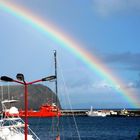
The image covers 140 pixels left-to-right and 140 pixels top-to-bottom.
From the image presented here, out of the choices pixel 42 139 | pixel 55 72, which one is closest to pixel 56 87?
pixel 55 72

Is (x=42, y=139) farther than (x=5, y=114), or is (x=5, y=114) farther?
(x=42, y=139)

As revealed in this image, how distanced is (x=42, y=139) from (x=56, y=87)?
165ft

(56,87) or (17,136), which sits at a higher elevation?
(56,87)

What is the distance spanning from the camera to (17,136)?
7400cm

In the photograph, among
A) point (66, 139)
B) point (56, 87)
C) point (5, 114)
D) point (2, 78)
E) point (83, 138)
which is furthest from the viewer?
point (83, 138)

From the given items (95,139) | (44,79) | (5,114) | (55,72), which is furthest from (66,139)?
(44,79)

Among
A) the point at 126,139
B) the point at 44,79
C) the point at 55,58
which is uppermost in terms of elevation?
the point at 55,58

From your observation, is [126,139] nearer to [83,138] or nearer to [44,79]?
[83,138]

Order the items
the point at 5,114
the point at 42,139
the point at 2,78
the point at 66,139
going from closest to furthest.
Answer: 1. the point at 2,78
2. the point at 5,114
3. the point at 42,139
4. the point at 66,139

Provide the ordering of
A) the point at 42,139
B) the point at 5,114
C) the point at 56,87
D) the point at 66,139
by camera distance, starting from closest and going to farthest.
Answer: the point at 56,87
the point at 5,114
the point at 42,139
the point at 66,139

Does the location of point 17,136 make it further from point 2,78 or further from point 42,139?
point 42,139

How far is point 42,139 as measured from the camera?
121 m

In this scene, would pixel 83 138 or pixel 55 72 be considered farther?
pixel 83 138

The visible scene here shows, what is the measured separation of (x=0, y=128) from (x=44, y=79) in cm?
3479
